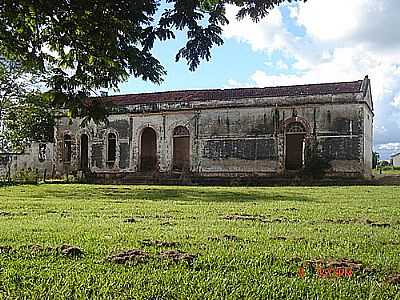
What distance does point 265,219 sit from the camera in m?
8.66

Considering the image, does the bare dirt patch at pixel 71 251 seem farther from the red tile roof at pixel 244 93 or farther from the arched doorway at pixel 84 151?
the arched doorway at pixel 84 151

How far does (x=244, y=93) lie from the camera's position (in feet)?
101

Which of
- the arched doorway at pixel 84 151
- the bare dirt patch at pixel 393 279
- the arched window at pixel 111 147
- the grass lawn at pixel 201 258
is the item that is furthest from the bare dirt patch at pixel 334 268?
the arched doorway at pixel 84 151

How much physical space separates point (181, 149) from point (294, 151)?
7013 millimetres

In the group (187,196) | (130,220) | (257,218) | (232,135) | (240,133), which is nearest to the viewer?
(130,220)

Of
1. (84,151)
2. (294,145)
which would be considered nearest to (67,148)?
(84,151)

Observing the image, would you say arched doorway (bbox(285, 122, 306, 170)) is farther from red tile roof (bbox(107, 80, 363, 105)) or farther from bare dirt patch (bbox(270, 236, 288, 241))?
bare dirt patch (bbox(270, 236, 288, 241))

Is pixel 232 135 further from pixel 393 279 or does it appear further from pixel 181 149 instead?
pixel 393 279

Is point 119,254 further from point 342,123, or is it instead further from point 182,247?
point 342,123

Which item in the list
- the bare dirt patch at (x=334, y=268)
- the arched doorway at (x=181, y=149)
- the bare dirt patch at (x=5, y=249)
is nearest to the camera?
the bare dirt patch at (x=334, y=268)

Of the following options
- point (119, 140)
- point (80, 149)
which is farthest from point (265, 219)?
point (80, 149)

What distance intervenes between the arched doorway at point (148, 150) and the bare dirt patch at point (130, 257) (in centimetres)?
2771

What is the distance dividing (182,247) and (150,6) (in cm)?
240

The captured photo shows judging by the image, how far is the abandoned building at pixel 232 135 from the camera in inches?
1073
